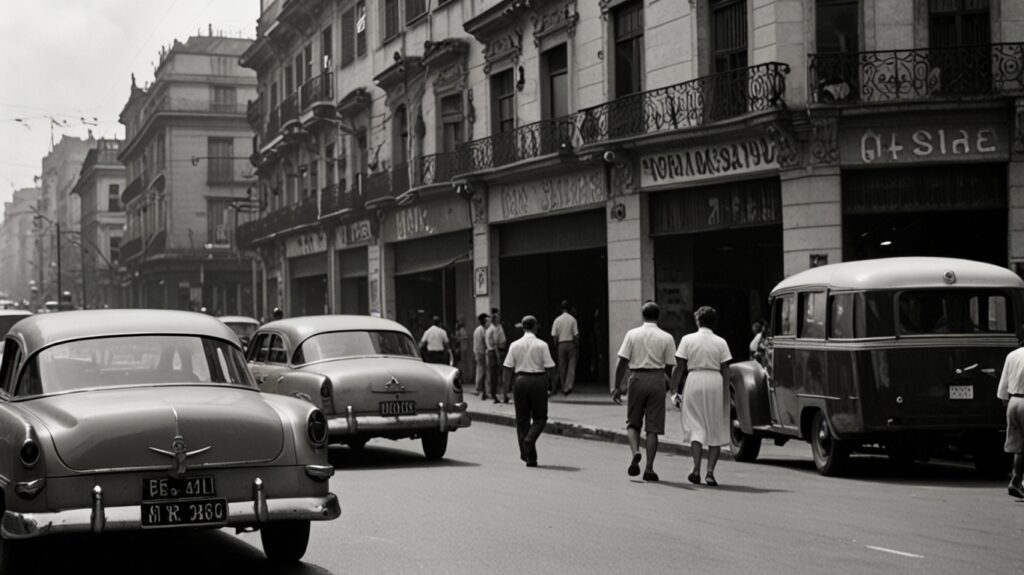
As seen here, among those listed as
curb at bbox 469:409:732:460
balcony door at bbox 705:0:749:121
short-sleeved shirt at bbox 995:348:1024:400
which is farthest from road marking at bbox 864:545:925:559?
balcony door at bbox 705:0:749:121

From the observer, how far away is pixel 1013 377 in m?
12.1

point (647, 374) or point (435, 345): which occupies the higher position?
point (647, 374)

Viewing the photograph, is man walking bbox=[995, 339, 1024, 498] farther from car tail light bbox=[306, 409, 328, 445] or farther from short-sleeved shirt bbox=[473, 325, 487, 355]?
short-sleeved shirt bbox=[473, 325, 487, 355]

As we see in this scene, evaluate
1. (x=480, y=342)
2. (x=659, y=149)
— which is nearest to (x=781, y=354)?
(x=659, y=149)

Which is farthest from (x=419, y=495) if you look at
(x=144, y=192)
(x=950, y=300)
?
(x=144, y=192)

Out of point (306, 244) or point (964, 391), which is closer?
point (964, 391)

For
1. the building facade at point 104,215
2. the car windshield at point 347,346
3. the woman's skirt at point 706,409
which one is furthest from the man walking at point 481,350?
the building facade at point 104,215

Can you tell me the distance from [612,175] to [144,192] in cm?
6100

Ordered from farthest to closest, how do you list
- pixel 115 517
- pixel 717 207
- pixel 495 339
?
pixel 495 339, pixel 717 207, pixel 115 517

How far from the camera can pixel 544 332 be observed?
3203cm

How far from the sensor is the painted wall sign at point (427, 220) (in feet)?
110

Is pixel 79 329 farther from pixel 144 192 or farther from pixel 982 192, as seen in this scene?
pixel 144 192

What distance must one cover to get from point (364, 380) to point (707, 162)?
10615 mm

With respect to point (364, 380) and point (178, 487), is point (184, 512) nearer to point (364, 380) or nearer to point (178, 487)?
point (178, 487)
